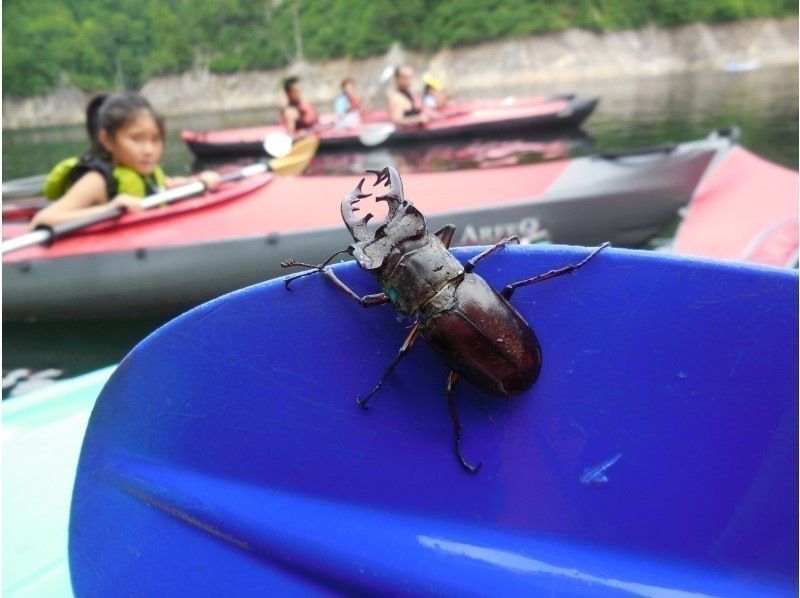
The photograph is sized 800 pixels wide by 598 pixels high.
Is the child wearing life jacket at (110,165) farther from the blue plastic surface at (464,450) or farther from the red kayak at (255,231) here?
the blue plastic surface at (464,450)

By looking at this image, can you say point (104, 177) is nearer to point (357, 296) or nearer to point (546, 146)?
point (357, 296)

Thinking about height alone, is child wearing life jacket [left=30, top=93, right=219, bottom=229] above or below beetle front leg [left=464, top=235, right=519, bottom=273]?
below

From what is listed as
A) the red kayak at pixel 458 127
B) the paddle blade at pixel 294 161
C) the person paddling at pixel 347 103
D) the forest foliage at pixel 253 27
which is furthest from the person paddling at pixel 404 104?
the forest foliage at pixel 253 27

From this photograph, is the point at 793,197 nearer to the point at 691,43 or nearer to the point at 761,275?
the point at 761,275

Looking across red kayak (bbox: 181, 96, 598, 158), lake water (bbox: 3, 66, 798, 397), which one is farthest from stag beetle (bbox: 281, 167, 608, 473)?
red kayak (bbox: 181, 96, 598, 158)

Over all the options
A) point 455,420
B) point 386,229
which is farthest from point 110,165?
point 455,420

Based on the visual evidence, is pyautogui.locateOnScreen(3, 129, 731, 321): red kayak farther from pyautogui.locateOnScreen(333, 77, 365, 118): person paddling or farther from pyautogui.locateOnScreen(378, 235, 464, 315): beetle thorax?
pyautogui.locateOnScreen(333, 77, 365, 118): person paddling
